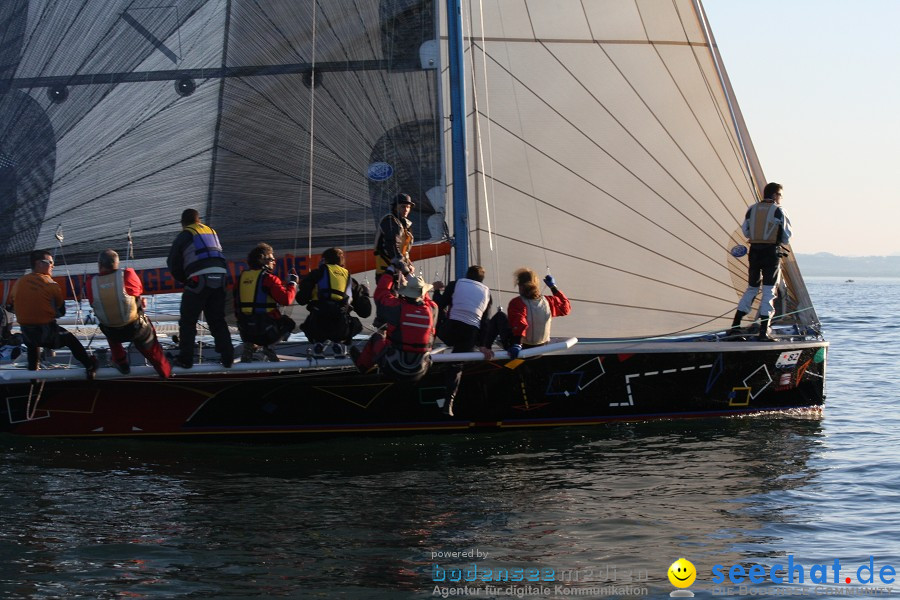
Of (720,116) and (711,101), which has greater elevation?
(711,101)

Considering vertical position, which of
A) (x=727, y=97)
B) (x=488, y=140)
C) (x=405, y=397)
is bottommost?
(x=405, y=397)

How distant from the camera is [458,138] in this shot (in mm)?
11508

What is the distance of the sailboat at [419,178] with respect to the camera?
1106 cm

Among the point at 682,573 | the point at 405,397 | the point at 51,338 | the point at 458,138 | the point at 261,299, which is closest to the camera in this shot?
the point at 682,573

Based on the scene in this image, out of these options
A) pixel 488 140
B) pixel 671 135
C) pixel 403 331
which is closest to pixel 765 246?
pixel 671 135

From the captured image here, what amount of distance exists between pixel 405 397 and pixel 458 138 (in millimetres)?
2656

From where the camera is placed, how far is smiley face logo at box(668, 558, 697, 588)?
761 centimetres

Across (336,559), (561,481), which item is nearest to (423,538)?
(336,559)

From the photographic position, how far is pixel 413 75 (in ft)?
38.7

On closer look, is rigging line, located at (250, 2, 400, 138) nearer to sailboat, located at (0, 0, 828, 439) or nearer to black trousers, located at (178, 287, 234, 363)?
sailboat, located at (0, 0, 828, 439)

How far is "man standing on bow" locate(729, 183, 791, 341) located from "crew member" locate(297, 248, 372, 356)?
13.7 feet

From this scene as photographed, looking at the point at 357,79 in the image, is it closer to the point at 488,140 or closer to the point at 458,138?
the point at 458,138

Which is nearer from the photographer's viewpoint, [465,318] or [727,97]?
[465,318]

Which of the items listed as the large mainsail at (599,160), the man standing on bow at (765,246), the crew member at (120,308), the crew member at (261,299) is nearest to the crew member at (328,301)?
the crew member at (261,299)
